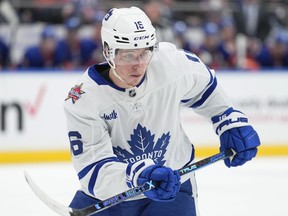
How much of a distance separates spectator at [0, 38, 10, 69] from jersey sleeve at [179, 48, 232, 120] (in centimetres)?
349

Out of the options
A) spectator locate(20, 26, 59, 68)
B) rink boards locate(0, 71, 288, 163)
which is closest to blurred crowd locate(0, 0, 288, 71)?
spectator locate(20, 26, 59, 68)

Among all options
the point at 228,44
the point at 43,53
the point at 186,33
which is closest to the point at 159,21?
the point at 186,33

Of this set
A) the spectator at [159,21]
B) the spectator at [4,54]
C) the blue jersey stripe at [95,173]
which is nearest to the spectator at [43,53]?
the spectator at [4,54]

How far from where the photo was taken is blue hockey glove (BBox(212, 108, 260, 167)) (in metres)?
2.88

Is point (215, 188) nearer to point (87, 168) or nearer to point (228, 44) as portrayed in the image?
point (87, 168)

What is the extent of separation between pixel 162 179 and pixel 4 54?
13.3 feet

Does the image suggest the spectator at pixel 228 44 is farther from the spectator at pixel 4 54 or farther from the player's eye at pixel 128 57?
the player's eye at pixel 128 57

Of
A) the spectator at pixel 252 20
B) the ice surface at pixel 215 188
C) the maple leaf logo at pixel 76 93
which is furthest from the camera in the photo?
the spectator at pixel 252 20

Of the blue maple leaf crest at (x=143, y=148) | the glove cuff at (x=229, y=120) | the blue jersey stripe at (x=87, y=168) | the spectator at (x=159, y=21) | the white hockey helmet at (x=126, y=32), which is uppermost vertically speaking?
the spectator at (x=159, y=21)

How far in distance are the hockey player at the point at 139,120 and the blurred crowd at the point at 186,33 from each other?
11.4 feet

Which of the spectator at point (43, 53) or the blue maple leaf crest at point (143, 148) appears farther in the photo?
the spectator at point (43, 53)

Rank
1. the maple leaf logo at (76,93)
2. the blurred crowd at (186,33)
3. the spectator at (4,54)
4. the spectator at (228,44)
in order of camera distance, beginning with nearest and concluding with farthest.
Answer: the maple leaf logo at (76,93) < the spectator at (4,54) < the blurred crowd at (186,33) < the spectator at (228,44)

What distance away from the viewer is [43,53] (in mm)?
6340

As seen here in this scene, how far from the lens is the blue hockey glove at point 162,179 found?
8.15ft
